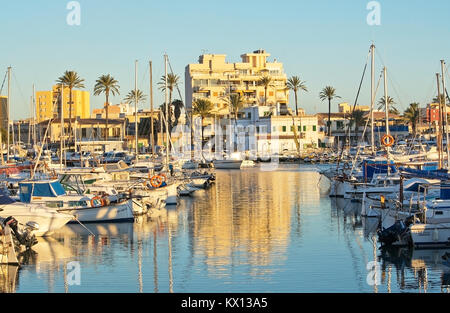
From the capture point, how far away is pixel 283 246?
127ft

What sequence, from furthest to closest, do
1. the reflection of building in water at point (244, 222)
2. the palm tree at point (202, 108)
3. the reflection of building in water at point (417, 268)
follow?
the palm tree at point (202, 108) → the reflection of building in water at point (244, 222) → the reflection of building in water at point (417, 268)

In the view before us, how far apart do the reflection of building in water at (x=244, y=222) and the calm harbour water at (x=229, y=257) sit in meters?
0.06

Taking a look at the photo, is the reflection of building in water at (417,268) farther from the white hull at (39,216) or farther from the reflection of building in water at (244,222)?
the white hull at (39,216)

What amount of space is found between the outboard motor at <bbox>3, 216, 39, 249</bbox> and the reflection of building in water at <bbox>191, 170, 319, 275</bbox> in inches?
304

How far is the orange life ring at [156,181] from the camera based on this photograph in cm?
5619

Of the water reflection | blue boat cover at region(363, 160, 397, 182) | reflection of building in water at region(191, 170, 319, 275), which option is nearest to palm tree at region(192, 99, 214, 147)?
the water reflection

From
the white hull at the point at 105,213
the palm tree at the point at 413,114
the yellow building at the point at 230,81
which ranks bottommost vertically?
the white hull at the point at 105,213

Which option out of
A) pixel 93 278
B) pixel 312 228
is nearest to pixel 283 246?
pixel 312 228

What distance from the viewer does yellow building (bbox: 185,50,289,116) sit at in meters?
162

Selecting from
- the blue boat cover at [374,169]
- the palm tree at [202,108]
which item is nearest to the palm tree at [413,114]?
the palm tree at [202,108]

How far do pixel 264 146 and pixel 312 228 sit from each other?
99.0m

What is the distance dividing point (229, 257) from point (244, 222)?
43.5ft

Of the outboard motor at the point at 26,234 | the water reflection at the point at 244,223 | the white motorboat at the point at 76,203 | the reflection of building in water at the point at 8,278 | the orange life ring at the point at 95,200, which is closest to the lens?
the reflection of building in water at the point at 8,278
